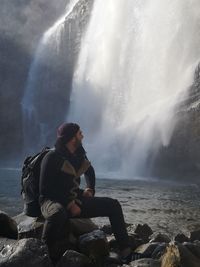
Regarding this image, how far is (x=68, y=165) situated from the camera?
6.00 metres

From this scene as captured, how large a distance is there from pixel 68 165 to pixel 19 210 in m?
7.59

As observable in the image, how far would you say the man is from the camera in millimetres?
5664

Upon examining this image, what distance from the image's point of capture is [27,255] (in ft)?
17.1

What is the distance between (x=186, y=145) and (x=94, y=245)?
23.6m

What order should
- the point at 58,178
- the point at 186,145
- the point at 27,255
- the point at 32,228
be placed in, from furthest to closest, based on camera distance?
1. the point at 186,145
2. the point at 32,228
3. the point at 58,178
4. the point at 27,255

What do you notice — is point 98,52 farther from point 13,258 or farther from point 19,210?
point 13,258

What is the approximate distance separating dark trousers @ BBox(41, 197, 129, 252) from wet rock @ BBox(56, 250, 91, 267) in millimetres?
247

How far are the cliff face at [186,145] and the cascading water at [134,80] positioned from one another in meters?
0.57

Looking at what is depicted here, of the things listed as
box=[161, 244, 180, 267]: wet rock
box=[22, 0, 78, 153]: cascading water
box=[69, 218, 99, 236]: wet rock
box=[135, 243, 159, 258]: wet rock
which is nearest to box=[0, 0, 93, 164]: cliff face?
box=[22, 0, 78, 153]: cascading water

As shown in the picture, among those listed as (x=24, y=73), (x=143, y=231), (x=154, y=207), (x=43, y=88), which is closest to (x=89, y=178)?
(x=143, y=231)

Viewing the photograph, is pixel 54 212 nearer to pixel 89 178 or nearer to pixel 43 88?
pixel 89 178

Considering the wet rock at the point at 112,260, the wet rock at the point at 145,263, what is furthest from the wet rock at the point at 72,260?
the wet rock at the point at 145,263

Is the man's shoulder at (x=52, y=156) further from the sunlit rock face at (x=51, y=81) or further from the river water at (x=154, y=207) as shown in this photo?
the sunlit rock face at (x=51, y=81)

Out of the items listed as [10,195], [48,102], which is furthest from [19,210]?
[48,102]
